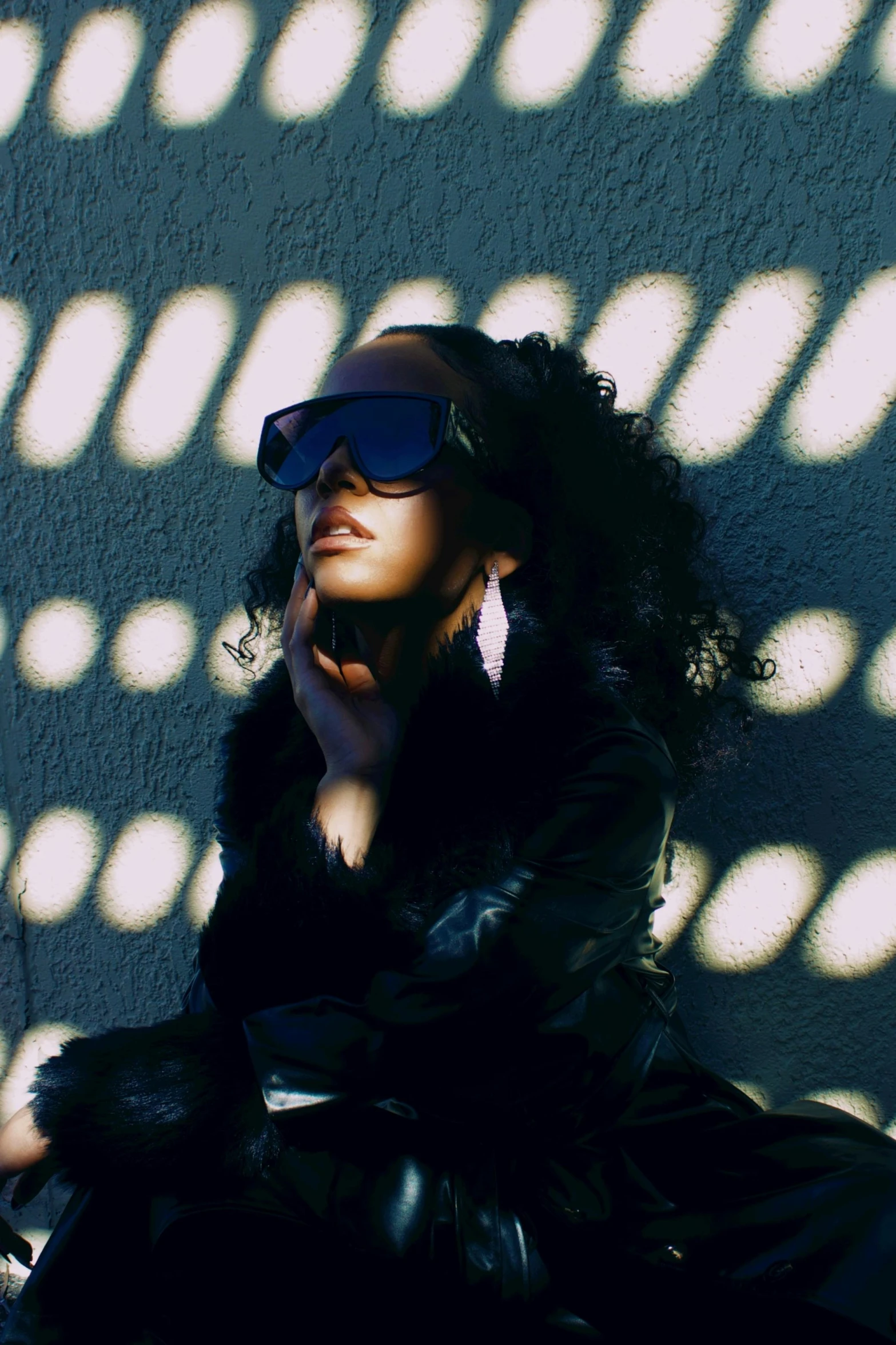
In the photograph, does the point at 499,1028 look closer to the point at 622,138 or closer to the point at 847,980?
the point at 847,980

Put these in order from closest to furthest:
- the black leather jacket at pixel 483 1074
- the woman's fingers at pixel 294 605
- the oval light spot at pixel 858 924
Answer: the black leather jacket at pixel 483 1074
the woman's fingers at pixel 294 605
the oval light spot at pixel 858 924

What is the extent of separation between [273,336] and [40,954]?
1503 mm

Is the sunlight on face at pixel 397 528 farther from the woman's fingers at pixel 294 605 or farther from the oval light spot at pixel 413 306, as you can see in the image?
the oval light spot at pixel 413 306

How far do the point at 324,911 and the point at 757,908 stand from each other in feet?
3.15

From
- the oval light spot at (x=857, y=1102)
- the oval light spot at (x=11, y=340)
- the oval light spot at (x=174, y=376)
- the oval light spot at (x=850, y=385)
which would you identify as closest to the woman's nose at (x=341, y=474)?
the oval light spot at (x=174, y=376)

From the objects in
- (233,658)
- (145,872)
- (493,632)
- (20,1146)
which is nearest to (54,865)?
(145,872)

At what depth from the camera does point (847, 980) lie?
76.0 inches

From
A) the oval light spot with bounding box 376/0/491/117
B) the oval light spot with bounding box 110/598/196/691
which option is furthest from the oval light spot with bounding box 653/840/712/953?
the oval light spot with bounding box 376/0/491/117

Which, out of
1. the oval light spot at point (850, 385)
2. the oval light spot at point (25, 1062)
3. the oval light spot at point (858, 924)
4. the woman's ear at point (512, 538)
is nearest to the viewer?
the woman's ear at point (512, 538)

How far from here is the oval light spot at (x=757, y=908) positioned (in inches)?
76.0

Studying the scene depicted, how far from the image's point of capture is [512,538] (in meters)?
1.56

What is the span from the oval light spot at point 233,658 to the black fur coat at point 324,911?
68 centimetres

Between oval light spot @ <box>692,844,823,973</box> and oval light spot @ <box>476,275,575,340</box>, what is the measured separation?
1.09 metres

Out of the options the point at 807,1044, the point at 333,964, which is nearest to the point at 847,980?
the point at 807,1044
